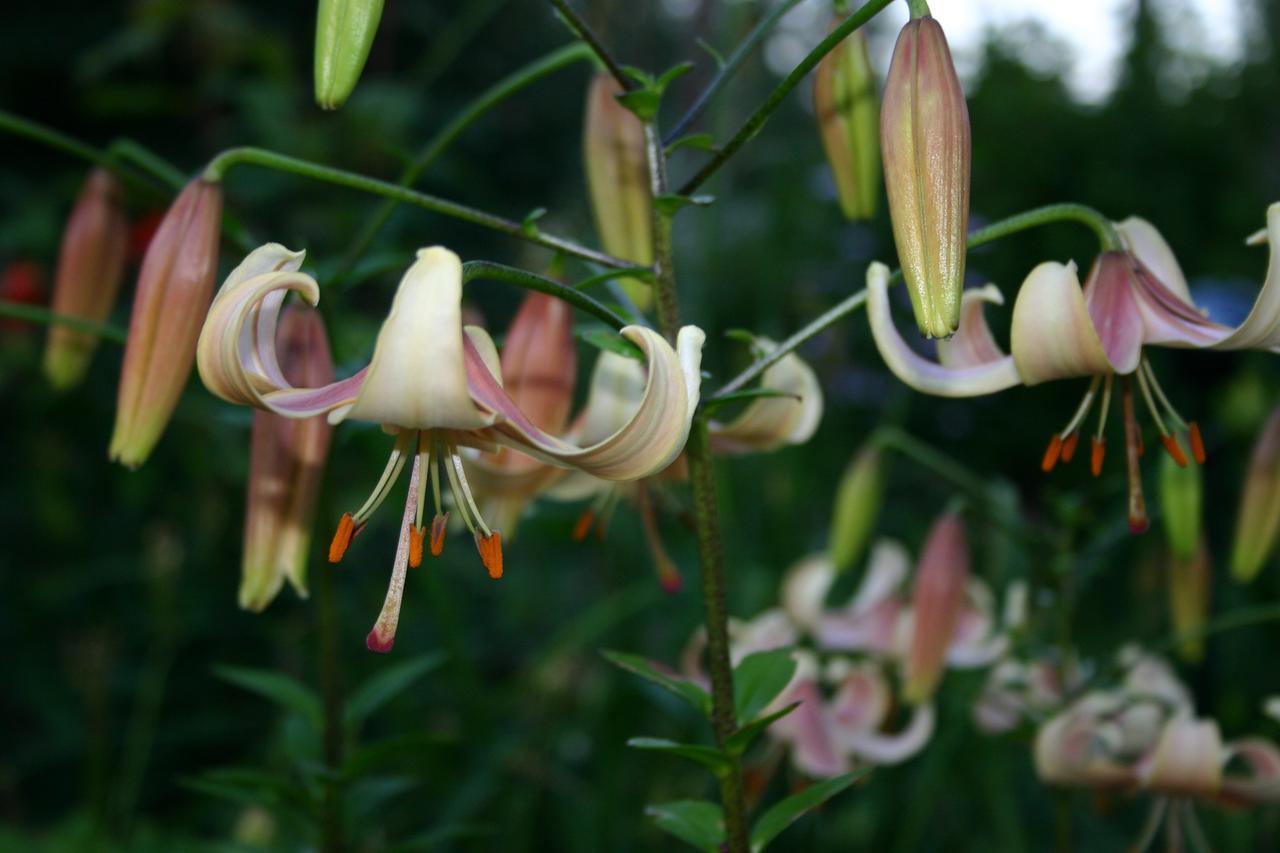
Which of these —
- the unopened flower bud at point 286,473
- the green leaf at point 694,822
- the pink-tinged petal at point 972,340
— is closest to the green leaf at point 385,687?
the unopened flower bud at point 286,473

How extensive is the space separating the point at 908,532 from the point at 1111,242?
1.86 m

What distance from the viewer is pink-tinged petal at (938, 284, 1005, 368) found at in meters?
0.72

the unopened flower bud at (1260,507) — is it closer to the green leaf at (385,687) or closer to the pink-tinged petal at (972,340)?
the pink-tinged petal at (972,340)

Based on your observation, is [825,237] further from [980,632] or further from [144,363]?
[144,363]

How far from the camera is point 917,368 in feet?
2.27

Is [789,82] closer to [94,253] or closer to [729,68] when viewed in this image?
[729,68]

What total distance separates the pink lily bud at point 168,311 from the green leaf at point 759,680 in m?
0.40

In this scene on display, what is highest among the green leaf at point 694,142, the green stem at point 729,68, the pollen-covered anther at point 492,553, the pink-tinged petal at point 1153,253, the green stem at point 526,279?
the green stem at point 729,68

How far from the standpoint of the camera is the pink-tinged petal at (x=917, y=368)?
0.67 m

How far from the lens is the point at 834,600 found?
198 cm

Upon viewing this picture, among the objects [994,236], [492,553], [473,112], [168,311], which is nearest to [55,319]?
[168,311]

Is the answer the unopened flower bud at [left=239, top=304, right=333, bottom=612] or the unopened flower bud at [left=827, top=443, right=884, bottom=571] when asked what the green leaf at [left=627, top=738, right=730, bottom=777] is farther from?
the unopened flower bud at [left=827, top=443, right=884, bottom=571]

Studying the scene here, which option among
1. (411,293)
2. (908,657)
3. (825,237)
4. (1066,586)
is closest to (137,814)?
(908,657)

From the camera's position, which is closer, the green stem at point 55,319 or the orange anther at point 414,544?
the orange anther at point 414,544
